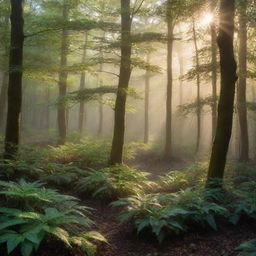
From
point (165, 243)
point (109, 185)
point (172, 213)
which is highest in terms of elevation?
point (109, 185)

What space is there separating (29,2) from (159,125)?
3858 centimetres

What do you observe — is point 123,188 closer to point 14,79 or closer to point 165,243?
point 165,243

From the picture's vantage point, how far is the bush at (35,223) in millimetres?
4780

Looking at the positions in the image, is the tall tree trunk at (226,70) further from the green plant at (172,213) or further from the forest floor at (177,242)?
the forest floor at (177,242)

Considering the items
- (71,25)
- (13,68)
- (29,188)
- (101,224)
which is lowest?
(101,224)

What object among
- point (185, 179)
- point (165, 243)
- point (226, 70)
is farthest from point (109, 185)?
point (226, 70)

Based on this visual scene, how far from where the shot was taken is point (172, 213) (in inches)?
260

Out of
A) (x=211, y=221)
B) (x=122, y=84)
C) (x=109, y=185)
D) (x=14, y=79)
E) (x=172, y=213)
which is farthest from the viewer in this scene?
(x=122, y=84)

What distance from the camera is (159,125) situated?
193 feet

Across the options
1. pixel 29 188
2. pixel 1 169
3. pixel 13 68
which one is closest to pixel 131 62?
pixel 13 68

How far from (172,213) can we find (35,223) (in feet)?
9.30

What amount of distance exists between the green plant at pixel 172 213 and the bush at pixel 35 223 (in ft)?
3.88

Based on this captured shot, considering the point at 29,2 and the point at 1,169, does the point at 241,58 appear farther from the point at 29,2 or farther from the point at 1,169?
the point at 29,2

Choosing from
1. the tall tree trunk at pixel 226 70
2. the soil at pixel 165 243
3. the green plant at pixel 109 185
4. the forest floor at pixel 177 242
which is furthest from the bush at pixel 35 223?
the tall tree trunk at pixel 226 70
